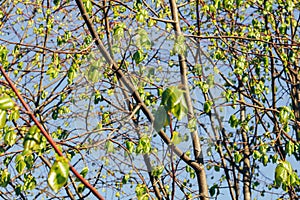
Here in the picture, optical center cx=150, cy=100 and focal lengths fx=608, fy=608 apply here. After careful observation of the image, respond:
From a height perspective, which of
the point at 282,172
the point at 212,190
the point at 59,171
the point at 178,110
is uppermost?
the point at 212,190

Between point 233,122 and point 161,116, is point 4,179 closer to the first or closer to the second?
point 233,122

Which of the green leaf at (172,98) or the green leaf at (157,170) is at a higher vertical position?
the green leaf at (157,170)

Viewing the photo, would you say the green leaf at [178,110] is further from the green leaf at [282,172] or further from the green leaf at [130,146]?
the green leaf at [130,146]

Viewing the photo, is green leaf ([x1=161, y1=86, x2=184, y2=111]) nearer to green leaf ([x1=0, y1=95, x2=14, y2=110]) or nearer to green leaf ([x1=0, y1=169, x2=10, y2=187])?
green leaf ([x1=0, y1=95, x2=14, y2=110])

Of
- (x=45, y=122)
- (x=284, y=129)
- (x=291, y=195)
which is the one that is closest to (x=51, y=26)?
(x=45, y=122)

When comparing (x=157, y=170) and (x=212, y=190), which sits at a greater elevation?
(x=212, y=190)

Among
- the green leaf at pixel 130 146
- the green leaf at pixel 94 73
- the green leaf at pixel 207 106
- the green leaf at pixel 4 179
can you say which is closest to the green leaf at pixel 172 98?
the green leaf at pixel 94 73

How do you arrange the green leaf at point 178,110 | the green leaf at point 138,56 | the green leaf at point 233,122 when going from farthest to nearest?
the green leaf at point 233,122 → the green leaf at point 138,56 → the green leaf at point 178,110

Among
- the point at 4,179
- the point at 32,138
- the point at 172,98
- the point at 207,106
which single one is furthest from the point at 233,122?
the point at 32,138

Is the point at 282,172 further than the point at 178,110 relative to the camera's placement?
Yes

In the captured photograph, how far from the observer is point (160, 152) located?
12.7 feet

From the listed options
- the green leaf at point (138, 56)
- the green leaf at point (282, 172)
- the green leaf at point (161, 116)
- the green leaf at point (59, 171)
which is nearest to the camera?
the green leaf at point (59, 171)

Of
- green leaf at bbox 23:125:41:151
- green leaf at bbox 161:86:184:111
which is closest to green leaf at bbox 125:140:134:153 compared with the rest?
green leaf at bbox 161:86:184:111

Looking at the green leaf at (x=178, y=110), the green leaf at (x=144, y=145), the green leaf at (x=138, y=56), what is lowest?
the green leaf at (x=178, y=110)
